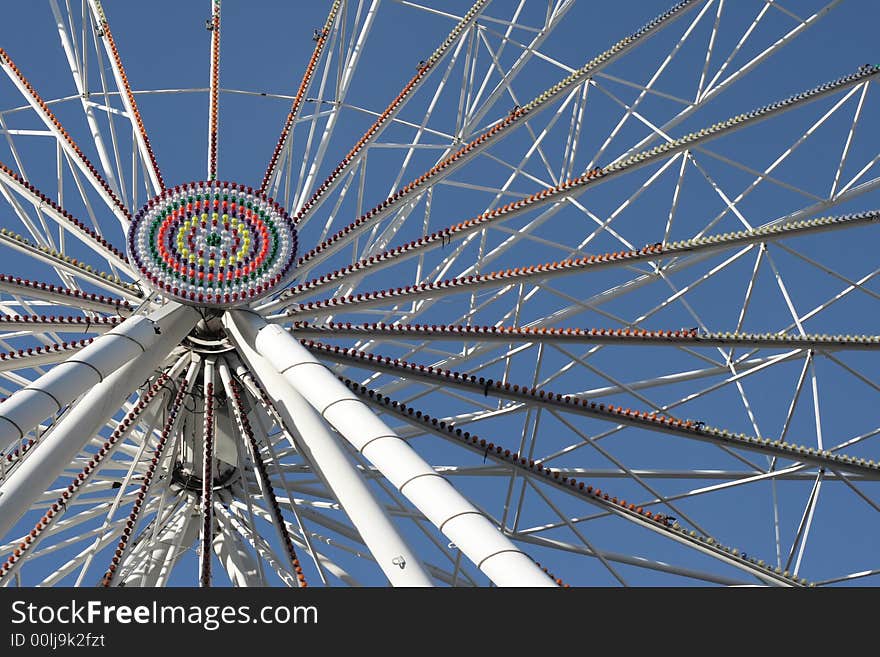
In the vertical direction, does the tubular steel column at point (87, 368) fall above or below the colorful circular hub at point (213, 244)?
below

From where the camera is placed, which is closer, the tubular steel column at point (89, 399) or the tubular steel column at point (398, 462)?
the tubular steel column at point (398, 462)

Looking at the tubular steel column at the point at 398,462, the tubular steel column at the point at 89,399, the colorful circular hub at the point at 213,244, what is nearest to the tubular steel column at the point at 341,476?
the tubular steel column at the point at 398,462

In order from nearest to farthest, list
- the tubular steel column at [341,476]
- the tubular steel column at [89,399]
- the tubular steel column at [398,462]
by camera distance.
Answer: the tubular steel column at [398,462] → the tubular steel column at [341,476] → the tubular steel column at [89,399]

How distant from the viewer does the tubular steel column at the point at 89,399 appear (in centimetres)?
1819

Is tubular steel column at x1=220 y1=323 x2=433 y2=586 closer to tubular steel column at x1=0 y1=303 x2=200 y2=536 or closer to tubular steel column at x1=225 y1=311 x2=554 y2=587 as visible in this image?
tubular steel column at x1=225 y1=311 x2=554 y2=587

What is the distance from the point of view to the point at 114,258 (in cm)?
2491

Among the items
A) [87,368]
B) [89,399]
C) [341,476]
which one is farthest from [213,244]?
[341,476]

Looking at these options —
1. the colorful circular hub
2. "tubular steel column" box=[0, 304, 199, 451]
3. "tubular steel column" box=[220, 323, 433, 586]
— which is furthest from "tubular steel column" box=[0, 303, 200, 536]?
"tubular steel column" box=[220, 323, 433, 586]

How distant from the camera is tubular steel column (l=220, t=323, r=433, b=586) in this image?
17188 millimetres

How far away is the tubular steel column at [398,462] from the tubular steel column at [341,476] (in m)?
0.29

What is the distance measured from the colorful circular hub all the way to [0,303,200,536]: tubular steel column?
2.05ft

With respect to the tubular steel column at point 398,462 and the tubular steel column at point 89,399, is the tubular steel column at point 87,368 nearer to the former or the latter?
the tubular steel column at point 89,399
